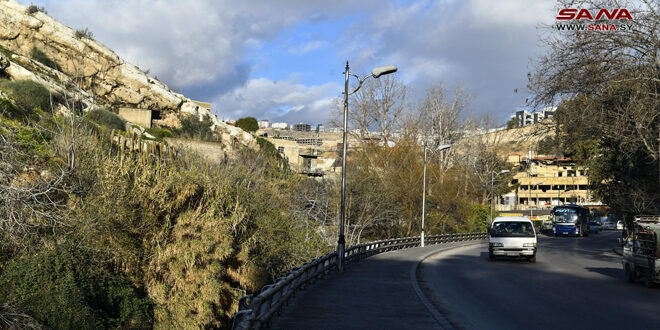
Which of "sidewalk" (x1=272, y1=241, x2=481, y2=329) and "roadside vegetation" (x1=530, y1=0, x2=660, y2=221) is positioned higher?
"roadside vegetation" (x1=530, y1=0, x2=660, y2=221)

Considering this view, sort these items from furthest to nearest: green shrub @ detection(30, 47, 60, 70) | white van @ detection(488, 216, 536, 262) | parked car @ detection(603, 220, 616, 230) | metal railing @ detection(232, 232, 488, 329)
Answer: parked car @ detection(603, 220, 616, 230)
green shrub @ detection(30, 47, 60, 70)
white van @ detection(488, 216, 536, 262)
metal railing @ detection(232, 232, 488, 329)

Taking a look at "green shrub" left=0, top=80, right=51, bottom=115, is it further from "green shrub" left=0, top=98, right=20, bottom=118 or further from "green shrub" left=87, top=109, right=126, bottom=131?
"green shrub" left=0, top=98, right=20, bottom=118

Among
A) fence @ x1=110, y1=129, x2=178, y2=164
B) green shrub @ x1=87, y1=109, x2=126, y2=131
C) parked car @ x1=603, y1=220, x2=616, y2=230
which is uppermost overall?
green shrub @ x1=87, y1=109, x2=126, y2=131

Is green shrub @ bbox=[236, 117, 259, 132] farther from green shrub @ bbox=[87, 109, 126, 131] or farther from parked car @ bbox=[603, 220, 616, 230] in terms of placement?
parked car @ bbox=[603, 220, 616, 230]

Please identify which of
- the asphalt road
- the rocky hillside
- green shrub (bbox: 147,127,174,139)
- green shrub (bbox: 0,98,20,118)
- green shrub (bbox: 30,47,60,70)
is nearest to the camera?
the asphalt road

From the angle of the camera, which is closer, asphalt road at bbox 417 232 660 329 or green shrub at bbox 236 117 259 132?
asphalt road at bbox 417 232 660 329

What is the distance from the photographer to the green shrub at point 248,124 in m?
107

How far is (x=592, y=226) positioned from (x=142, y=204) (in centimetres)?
7247

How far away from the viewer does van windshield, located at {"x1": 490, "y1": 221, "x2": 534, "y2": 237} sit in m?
25.2

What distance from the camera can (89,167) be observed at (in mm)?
16547

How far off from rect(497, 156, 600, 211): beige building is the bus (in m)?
50.4

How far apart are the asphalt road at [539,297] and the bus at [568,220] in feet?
130

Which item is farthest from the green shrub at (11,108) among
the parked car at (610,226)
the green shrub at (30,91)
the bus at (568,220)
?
the parked car at (610,226)

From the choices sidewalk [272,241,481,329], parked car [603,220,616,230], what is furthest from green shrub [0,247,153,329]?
parked car [603,220,616,230]
